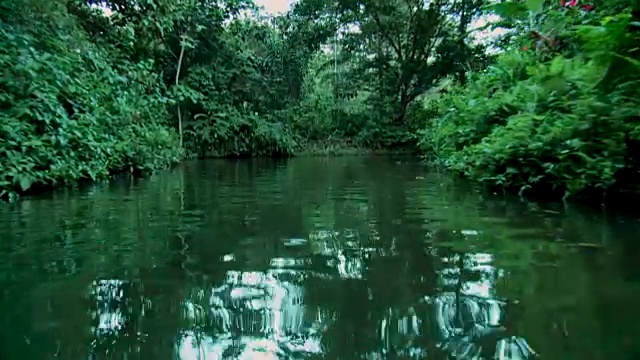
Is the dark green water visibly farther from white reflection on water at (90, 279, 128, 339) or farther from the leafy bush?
the leafy bush

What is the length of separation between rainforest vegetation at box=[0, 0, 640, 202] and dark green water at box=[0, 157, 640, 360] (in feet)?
3.81

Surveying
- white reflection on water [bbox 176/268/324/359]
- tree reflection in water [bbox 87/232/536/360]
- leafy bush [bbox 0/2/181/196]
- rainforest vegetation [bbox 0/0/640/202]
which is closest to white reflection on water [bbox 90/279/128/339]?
tree reflection in water [bbox 87/232/536/360]

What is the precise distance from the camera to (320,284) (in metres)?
2.40

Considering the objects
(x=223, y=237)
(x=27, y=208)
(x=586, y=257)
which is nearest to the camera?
(x=586, y=257)

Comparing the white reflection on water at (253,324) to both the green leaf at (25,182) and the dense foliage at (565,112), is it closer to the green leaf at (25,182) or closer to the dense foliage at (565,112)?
the dense foliage at (565,112)

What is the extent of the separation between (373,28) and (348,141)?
441 centimetres

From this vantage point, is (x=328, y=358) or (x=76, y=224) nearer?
(x=328, y=358)

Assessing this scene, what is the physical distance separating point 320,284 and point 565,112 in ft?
13.5

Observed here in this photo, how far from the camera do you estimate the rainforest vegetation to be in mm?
4688

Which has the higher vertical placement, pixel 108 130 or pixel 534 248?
pixel 108 130

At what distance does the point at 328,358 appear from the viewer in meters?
1.60

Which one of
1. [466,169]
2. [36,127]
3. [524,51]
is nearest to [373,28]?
[524,51]

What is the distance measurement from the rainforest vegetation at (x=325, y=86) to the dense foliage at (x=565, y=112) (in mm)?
18

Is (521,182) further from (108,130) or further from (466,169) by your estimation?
(108,130)
